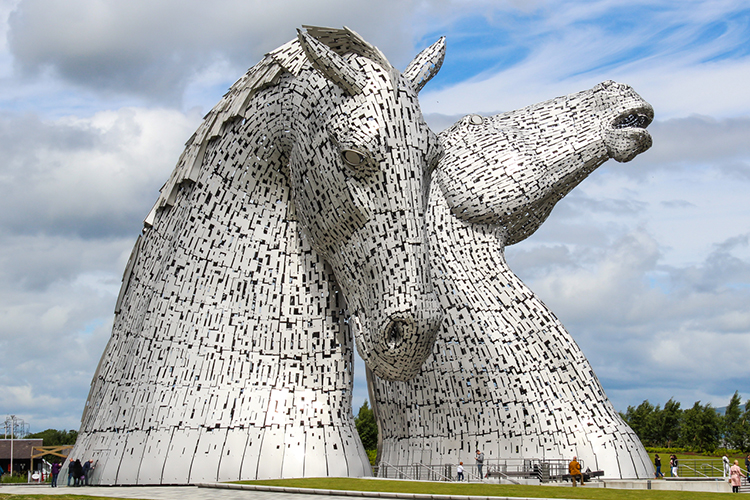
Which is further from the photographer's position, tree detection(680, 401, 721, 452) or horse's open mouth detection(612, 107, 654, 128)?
tree detection(680, 401, 721, 452)

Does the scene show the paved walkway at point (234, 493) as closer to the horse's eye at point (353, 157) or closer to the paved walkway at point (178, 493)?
the paved walkway at point (178, 493)

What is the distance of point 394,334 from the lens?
695 cm

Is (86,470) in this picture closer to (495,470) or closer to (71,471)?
(71,471)

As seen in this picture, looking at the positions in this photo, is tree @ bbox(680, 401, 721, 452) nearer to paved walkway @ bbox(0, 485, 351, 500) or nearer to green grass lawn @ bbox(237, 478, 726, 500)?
green grass lawn @ bbox(237, 478, 726, 500)

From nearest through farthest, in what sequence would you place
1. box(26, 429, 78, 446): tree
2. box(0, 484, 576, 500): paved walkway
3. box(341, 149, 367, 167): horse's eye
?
box(341, 149, 367, 167): horse's eye → box(0, 484, 576, 500): paved walkway → box(26, 429, 78, 446): tree

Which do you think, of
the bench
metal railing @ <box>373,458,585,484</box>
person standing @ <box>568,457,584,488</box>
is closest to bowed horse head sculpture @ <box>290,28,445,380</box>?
person standing @ <box>568,457,584,488</box>

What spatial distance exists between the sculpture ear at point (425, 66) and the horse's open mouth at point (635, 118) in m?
6.67

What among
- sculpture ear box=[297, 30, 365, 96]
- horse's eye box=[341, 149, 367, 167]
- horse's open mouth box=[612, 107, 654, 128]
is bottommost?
horse's eye box=[341, 149, 367, 167]

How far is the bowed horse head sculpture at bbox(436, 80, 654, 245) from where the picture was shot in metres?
13.3

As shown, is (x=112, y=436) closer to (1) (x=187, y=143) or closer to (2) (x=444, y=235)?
(1) (x=187, y=143)

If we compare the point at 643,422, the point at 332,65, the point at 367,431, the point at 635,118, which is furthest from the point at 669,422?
the point at 332,65

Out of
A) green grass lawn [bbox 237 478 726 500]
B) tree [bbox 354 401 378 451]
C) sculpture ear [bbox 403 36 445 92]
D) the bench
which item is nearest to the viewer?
Answer: green grass lawn [bbox 237 478 726 500]

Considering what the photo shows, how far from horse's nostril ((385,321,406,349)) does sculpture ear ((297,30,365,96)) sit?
87.0 inches

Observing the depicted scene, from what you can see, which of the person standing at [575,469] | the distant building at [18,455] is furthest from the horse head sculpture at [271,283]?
the distant building at [18,455]
